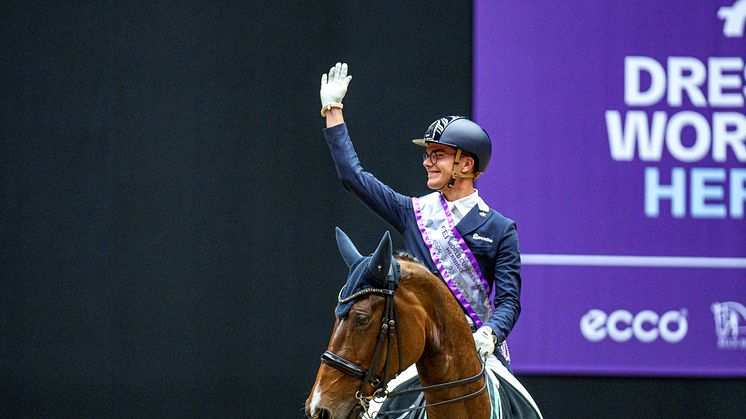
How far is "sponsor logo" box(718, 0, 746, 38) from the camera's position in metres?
5.35

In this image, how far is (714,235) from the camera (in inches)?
208

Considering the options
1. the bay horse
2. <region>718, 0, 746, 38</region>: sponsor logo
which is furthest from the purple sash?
<region>718, 0, 746, 38</region>: sponsor logo

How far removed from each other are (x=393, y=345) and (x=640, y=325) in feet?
10.5

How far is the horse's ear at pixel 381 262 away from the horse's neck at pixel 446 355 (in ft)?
0.62

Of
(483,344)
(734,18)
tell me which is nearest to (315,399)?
(483,344)

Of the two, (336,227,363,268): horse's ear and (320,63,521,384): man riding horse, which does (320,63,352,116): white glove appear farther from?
(336,227,363,268): horse's ear

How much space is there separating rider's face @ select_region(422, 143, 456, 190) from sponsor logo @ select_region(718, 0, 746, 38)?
291cm

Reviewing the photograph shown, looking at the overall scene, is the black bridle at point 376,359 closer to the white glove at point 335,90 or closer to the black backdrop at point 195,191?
the white glove at point 335,90

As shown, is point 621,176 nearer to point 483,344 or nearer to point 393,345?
point 483,344

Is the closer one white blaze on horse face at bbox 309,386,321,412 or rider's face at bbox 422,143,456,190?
white blaze on horse face at bbox 309,386,321,412

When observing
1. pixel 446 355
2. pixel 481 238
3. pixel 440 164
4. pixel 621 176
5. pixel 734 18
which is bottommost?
pixel 446 355

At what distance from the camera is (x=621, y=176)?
5301 mm

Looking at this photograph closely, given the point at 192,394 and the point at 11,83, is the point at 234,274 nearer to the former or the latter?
the point at 192,394

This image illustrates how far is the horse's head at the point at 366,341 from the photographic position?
2354mm
